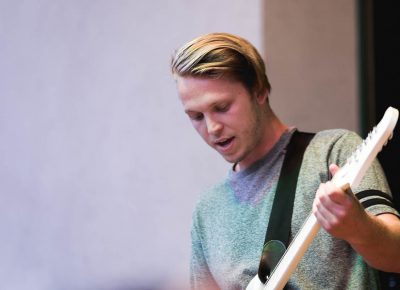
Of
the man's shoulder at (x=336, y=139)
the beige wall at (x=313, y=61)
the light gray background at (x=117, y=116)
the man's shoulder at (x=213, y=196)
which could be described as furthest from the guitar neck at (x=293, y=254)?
the beige wall at (x=313, y=61)

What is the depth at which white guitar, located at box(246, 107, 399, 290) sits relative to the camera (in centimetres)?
147

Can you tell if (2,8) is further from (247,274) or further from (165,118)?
(247,274)

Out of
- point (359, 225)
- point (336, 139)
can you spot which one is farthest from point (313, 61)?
point (359, 225)

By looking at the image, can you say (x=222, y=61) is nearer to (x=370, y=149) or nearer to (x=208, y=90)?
(x=208, y=90)

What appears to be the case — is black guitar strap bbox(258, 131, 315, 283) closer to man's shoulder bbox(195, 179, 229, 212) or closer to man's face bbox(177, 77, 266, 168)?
man's face bbox(177, 77, 266, 168)

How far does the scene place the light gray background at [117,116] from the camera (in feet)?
8.95

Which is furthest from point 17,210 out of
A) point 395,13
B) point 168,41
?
point 395,13

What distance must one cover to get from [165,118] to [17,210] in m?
1.11

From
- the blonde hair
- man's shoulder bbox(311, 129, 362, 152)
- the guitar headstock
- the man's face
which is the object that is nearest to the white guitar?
the guitar headstock

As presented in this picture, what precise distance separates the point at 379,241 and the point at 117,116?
6.10ft

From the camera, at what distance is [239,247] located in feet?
6.15

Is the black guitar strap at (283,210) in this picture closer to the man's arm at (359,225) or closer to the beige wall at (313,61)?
the man's arm at (359,225)

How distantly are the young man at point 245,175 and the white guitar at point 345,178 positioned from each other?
0.28 ft

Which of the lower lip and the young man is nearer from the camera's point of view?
the young man
